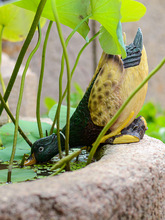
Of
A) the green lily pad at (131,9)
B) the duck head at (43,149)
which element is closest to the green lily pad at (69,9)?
the green lily pad at (131,9)

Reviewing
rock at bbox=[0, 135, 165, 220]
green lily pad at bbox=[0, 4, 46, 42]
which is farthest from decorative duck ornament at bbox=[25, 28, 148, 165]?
green lily pad at bbox=[0, 4, 46, 42]

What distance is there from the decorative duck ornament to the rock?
112 millimetres

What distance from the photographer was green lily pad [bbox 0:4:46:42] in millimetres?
761

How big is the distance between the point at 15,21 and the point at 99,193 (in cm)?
58

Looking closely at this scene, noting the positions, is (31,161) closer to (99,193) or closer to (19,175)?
(19,175)

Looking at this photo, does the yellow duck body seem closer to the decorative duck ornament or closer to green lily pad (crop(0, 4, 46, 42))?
the decorative duck ornament

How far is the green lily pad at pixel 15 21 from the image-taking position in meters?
0.76

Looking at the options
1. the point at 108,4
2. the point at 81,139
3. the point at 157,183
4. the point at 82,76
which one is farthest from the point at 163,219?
the point at 82,76

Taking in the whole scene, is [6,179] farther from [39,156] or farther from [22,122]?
[22,122]

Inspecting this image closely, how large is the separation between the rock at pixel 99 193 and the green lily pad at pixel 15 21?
0.47 meters

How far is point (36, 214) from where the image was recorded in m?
0.34

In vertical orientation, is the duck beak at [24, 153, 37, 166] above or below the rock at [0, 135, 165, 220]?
below

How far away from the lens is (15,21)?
804 millimetres

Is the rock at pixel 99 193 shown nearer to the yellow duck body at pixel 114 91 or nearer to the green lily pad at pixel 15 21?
the yellow duck body at pixel 114 91
